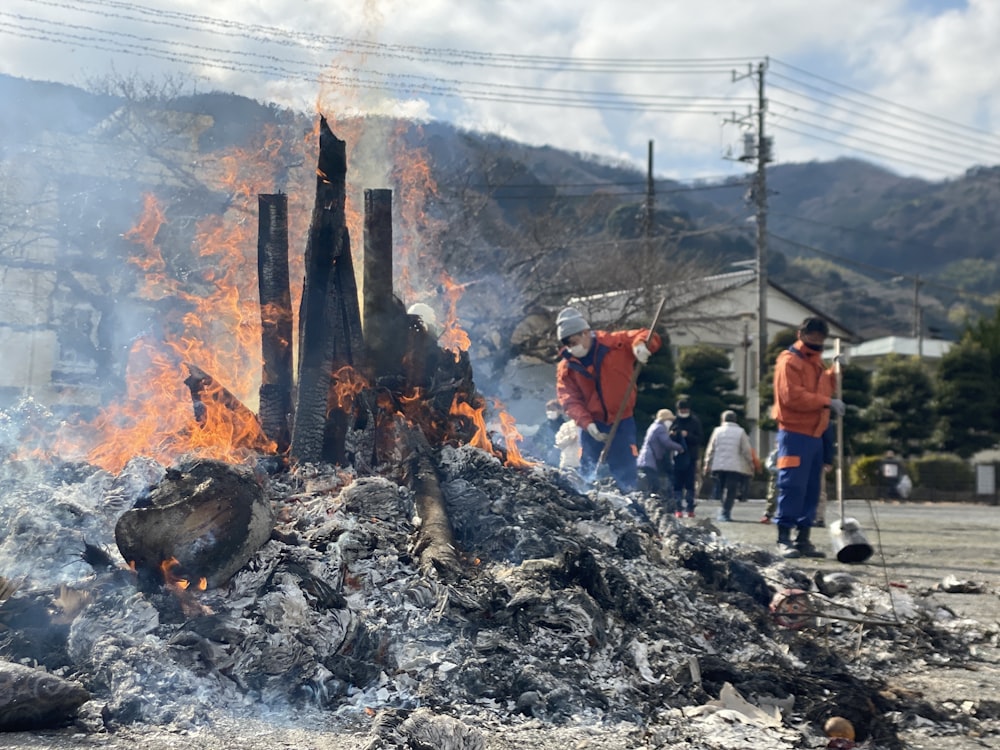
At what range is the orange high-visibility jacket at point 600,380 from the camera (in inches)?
358

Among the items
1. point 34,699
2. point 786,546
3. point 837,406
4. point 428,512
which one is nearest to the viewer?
point 34,699

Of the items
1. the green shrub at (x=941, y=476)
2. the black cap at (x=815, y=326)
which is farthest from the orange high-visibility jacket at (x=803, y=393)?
the green shrub at (x=941, y=476)

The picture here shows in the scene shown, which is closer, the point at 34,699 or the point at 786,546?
the point at 34,699

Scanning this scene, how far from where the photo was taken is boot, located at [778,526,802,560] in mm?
8711

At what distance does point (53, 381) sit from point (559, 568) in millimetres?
15585

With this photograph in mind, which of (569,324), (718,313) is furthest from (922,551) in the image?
(718,313)

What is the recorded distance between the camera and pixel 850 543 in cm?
775

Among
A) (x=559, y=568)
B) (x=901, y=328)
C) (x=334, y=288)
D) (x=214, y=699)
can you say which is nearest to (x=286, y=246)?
(x=334, y=288)

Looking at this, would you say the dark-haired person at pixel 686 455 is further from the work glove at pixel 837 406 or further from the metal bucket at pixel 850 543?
the metal bucket at pixel 850 543

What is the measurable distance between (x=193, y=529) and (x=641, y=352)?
458cm

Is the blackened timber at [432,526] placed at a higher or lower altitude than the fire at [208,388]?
lower

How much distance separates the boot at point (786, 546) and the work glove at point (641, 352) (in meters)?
2.15

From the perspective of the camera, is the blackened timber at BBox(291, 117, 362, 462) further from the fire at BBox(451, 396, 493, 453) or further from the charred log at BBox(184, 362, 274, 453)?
the fire at BBox(451, 396, 493, 453)

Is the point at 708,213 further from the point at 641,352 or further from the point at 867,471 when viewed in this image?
the point at 641,352
